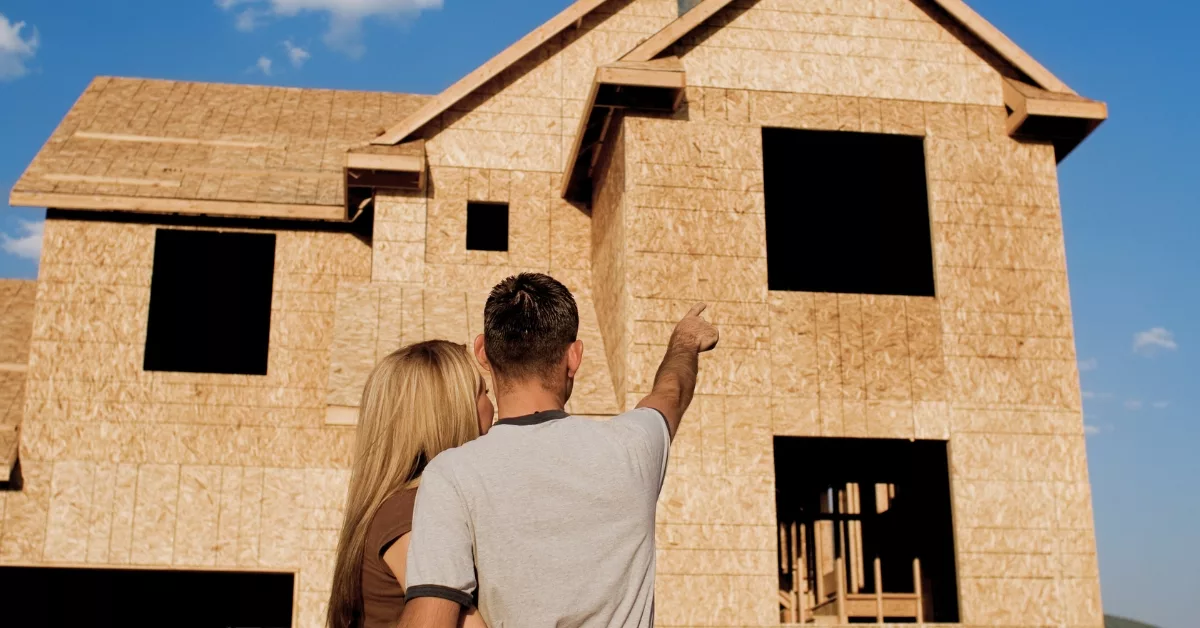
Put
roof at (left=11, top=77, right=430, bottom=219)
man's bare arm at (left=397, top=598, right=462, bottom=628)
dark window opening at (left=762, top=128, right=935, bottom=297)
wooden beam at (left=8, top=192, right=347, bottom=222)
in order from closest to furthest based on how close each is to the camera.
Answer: man's bare arm at (left=397, top=598, right=462, bottom=628), dark window opening at (left=762, top=128, right=935, bottom=297), wooden beam at (left=8, top=192, right=347, bottom=222), roof at (left=11, top=77, right=430, bottom=219)

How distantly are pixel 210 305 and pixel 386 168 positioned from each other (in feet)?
26.2

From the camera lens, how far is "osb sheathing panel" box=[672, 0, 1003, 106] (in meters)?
15.9

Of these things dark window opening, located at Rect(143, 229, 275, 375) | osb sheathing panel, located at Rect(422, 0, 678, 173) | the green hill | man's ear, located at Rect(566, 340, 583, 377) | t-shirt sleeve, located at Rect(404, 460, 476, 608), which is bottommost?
the green hill

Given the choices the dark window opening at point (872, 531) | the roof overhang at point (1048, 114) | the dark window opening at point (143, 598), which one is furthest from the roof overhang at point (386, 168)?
the dark window opening at point (143, 598)

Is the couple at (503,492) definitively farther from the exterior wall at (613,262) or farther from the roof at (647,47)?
the roof at (647,47)

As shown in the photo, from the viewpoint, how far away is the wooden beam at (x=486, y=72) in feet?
58.2

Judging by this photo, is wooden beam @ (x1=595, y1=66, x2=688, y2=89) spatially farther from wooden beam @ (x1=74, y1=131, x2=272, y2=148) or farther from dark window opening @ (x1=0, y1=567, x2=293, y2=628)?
dark window opening @ (x1=0, y1=567, x2=293, y2=628)

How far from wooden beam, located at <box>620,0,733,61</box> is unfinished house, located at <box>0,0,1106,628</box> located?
0.06 m

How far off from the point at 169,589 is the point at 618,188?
14.6 metres

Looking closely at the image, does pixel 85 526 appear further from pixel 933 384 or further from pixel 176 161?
pixel 933 384

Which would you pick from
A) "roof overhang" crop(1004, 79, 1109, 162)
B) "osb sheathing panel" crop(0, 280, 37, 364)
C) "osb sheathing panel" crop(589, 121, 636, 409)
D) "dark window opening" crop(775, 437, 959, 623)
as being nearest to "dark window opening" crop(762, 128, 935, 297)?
"roof overhang" crop(1004, 79, 1109, 162)

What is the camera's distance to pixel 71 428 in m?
16.8

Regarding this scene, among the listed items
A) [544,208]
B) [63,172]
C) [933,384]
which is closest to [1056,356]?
[933,384]

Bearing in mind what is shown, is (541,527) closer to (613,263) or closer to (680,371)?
(680,371)
